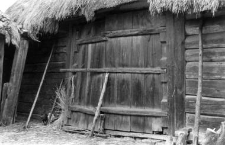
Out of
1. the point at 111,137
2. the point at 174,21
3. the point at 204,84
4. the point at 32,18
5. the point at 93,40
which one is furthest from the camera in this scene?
the point at 32,18

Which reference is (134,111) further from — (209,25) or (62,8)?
(62,8)

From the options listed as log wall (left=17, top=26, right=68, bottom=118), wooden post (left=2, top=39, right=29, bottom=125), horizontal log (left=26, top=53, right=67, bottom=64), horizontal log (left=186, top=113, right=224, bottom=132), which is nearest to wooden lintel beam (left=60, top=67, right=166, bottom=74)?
horizontal log (left=186, top=113, right=224, bottom=132)

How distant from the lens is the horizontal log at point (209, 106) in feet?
13.7

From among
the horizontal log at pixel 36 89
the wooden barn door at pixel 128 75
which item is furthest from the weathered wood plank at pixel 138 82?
the horizontal log at pixel 36 89

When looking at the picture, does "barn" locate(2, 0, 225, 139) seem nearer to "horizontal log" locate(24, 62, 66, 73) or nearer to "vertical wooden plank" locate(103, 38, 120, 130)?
"vertical wooden plank" locate(103, 38, 120, 130)

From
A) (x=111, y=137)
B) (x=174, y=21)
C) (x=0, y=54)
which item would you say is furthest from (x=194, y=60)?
(x=0, y=54)

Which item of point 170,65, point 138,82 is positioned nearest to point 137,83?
point 138,82

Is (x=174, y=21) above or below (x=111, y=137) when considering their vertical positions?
above

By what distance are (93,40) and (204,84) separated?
2440 millimetres

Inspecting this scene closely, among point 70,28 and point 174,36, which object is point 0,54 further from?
point 174,36

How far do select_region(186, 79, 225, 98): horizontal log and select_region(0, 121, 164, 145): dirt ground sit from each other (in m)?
1.01

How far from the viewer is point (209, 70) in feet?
14.2

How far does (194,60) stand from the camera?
4449mm

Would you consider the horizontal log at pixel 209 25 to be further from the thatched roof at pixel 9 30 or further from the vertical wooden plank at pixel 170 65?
the thatched roof at pixel 9 30
